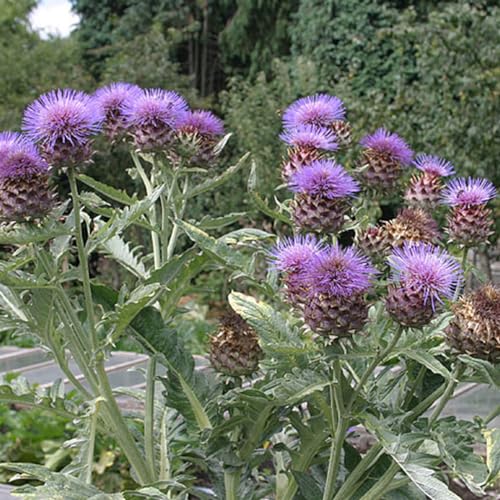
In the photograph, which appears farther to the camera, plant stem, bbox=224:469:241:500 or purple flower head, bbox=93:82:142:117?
purple flower head, bbox=93:82:142:117

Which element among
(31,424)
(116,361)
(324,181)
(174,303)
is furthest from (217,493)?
(116,361)

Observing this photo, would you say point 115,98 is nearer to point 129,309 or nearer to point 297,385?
point 129,309

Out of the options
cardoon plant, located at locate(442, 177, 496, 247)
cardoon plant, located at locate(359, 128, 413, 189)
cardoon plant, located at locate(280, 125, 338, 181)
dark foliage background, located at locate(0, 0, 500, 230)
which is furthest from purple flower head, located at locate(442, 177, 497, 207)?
dark foliage background, located at locate(0, 0, 500, 230)

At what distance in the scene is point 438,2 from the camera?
902 cm

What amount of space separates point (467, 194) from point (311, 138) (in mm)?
313

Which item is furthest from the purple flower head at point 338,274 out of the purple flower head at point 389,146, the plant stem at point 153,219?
the plant stem at point 153,219

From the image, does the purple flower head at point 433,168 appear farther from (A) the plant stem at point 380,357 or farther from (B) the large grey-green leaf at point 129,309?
(B) the large grey-green leaf at point 129,309

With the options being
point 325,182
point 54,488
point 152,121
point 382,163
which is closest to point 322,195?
point 325,182

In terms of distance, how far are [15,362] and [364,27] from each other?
640cm

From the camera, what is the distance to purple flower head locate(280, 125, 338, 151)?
1.61m

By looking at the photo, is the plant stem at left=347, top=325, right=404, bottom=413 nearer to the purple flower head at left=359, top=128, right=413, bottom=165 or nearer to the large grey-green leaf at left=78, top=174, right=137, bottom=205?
the purple flower head at left=359, top=128, right=413, bottom=165

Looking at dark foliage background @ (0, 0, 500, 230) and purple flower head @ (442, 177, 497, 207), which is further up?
dark foliage background @ (0, 0, 500, 230)

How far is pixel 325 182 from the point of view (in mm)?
1426

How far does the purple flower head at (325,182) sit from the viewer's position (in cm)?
142
